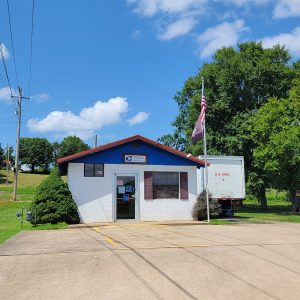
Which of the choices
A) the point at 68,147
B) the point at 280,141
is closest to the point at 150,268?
the point at 280,141

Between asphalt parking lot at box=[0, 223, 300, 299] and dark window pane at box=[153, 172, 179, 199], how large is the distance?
819cm

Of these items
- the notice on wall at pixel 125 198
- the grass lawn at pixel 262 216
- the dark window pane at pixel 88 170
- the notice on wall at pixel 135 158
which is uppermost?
the notice on wall at pixel 135 158

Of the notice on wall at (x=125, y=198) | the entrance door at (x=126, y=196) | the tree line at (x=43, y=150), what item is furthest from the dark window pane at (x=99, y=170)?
the tree line at (x=43, y=150)

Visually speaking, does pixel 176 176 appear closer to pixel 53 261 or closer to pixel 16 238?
pixel 16 238

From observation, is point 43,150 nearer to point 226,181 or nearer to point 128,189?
point 226,181

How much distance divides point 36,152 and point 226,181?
387 ft

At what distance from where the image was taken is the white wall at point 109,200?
19.5 m

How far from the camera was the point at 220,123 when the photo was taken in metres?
35.9

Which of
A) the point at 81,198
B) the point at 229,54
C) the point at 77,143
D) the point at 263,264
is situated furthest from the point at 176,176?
the point at 77,143

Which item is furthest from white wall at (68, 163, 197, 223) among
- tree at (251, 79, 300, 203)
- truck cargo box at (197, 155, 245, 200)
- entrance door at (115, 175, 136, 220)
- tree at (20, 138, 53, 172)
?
tree at (20, 138, 53, 172)

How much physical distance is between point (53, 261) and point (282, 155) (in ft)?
69.7

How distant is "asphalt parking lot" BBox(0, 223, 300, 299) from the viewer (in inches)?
260

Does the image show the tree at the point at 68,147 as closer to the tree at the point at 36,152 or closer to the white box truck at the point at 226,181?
the tree at the point at 36,152

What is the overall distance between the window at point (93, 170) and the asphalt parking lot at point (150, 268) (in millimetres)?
7356
